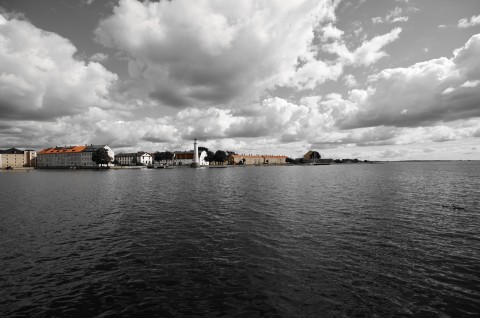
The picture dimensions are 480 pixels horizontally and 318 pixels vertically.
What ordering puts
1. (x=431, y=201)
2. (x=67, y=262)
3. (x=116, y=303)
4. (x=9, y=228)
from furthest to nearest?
(x=431, y=201) → (x=9, y=228) → (x=67, y=262) → (x=116, y=303)

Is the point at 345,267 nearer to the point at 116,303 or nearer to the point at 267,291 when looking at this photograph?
the point at 267,291

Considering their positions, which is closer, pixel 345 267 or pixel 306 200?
pixel 345 267

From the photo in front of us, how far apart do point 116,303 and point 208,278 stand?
4639 millimetres

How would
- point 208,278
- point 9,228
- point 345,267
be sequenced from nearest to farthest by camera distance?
point 208,278 → point 345,267 → point 9,228

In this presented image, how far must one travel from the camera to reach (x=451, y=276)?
570 inches

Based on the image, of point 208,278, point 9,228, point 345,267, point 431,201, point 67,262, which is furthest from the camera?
point 431,201

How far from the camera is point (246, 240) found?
68.8 feet

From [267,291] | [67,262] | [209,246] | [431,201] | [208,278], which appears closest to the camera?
[267,291]

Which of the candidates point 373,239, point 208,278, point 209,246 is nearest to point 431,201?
point 373,239

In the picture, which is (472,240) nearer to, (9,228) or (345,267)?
(345,267)

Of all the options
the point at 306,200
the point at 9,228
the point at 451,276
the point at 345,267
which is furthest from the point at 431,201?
the point at 9,228

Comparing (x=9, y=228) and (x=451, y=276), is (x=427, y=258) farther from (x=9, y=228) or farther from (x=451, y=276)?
(x=9, y=228)

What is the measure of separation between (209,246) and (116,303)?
27.5 ft

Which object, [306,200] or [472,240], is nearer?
[472,240]
